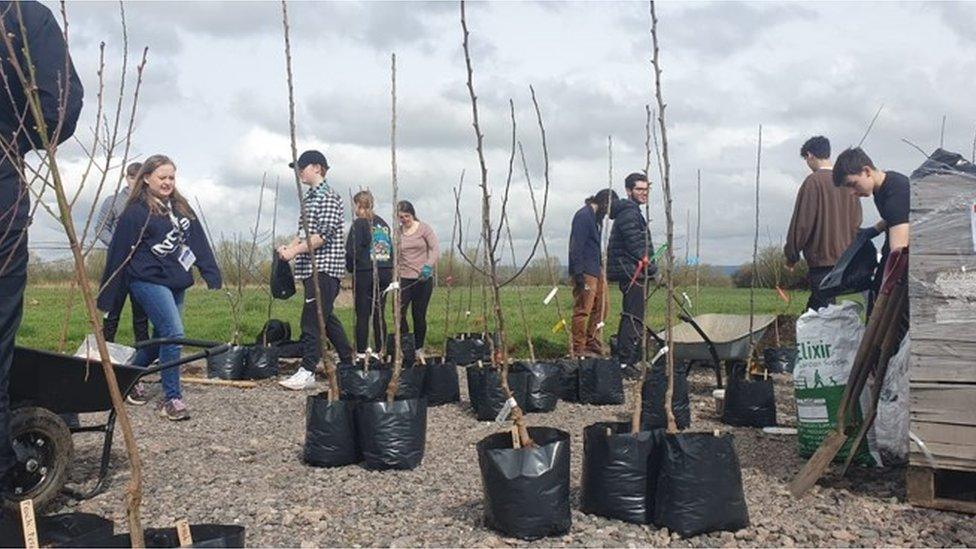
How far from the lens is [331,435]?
3.63 m

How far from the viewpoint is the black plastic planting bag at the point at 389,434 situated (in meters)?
3.61

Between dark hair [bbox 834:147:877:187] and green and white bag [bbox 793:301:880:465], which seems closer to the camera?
green and white bag [bbox 793:301:880:465]

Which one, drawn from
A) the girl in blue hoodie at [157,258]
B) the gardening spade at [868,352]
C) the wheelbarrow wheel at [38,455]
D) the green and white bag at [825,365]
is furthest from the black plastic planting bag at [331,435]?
the green and white bag at [825,365]

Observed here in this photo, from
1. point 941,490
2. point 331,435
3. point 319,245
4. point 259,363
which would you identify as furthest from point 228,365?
point 941,490

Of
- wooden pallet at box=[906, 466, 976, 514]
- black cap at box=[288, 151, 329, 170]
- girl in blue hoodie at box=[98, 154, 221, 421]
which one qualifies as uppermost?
black cap at box=[288, 151, 329, 170]

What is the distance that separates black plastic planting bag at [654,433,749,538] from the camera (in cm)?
270

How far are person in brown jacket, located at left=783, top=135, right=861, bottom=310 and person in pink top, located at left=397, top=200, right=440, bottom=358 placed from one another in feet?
10.0

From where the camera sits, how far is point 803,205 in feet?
16.7

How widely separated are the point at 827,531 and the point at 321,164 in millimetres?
3774

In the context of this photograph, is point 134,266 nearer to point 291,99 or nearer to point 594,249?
point 291,99

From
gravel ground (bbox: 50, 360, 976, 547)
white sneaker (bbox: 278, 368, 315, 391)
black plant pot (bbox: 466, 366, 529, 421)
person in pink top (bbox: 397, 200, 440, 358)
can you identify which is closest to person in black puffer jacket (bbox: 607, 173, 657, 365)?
person in pink top (bbox: 397, 200, 440, 358)

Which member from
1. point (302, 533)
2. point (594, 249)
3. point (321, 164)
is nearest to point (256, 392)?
point (321, 164)

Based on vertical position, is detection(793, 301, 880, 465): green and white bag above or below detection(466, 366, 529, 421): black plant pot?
above

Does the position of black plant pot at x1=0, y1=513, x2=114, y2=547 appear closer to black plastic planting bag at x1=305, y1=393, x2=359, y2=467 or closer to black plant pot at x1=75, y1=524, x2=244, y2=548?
black plant pot at x1=75, y1=524, x2=244, y2=548
